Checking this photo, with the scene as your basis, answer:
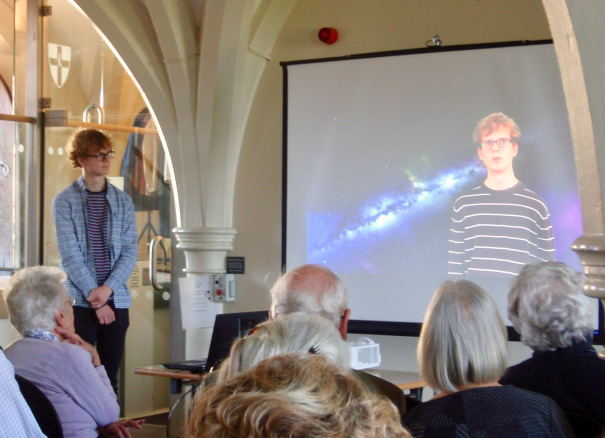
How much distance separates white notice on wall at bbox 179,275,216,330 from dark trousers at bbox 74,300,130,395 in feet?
3.39

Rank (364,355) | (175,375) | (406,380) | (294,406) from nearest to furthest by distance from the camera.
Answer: (294,406)
(364,355)
(406,380)
(175,375)

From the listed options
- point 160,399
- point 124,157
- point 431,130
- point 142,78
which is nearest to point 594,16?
point 431,130

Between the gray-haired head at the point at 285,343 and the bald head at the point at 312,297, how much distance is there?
889 millimetres

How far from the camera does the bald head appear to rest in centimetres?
267

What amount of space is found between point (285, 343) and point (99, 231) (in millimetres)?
3558

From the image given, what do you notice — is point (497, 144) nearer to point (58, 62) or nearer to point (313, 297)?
point (313, 297)

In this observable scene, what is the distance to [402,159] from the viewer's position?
552cm

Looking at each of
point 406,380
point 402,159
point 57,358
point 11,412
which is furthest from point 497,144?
point 11,412

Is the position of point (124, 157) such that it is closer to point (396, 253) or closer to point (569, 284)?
point (396, 253)

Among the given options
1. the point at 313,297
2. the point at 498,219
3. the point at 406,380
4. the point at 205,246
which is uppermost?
the point at 498,219

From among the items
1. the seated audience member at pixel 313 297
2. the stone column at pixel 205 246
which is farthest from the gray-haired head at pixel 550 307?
the stone column at pixel 205 246

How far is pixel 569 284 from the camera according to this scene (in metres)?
2.83

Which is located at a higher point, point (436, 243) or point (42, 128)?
point (42, 128)

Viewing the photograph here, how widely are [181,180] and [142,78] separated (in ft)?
2.61
